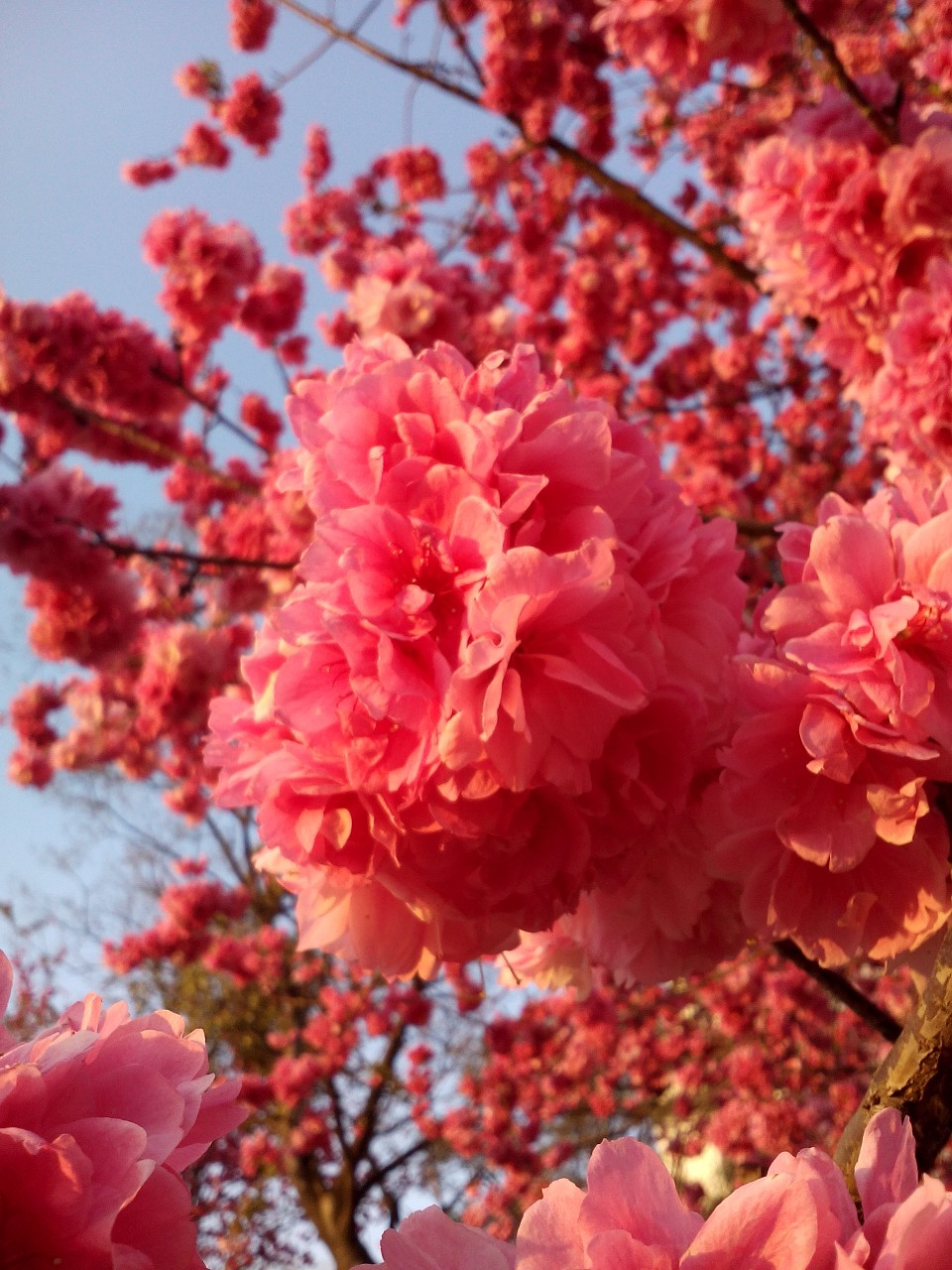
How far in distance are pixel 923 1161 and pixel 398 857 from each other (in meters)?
0.59

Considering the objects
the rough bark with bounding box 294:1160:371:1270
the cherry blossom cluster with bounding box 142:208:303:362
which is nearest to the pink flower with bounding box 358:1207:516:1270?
the cherry blossom cluster with bounding box 142:208:303:362

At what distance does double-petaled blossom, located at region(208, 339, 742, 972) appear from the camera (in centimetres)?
97

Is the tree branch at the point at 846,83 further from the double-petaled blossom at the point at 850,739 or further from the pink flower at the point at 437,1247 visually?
the pink flower at the point at 437,1247

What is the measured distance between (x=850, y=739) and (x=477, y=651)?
421mm

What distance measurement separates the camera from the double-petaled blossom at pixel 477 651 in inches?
38.1

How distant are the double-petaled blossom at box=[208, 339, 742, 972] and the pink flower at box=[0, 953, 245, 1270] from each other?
0.36 metres

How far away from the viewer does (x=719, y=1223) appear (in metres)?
0.60

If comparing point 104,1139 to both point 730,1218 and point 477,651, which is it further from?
point 477,651

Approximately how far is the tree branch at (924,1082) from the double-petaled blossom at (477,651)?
33 centimetres

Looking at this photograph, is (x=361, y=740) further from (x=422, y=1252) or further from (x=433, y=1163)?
(x=433, y=1163)

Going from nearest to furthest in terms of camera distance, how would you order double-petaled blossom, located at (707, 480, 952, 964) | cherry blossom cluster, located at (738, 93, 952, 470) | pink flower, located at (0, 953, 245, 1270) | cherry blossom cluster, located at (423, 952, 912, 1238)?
pink flower, located at (0, 953, 245, 1270)
double-petaled blossom, located at (707, 480, 952, 964)
cherry blossom cluster, located at (738, 93, 952, 470)
cherry blossom cluster, located at (423, 952, 912, 1238)

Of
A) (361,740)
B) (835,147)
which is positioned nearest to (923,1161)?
(361,740)

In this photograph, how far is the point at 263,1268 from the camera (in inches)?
296

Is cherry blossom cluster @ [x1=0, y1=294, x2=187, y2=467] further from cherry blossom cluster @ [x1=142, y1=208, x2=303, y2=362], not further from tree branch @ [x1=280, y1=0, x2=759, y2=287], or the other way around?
tree branch @ [x1=280, y1=0, x2=759, y2=287]
